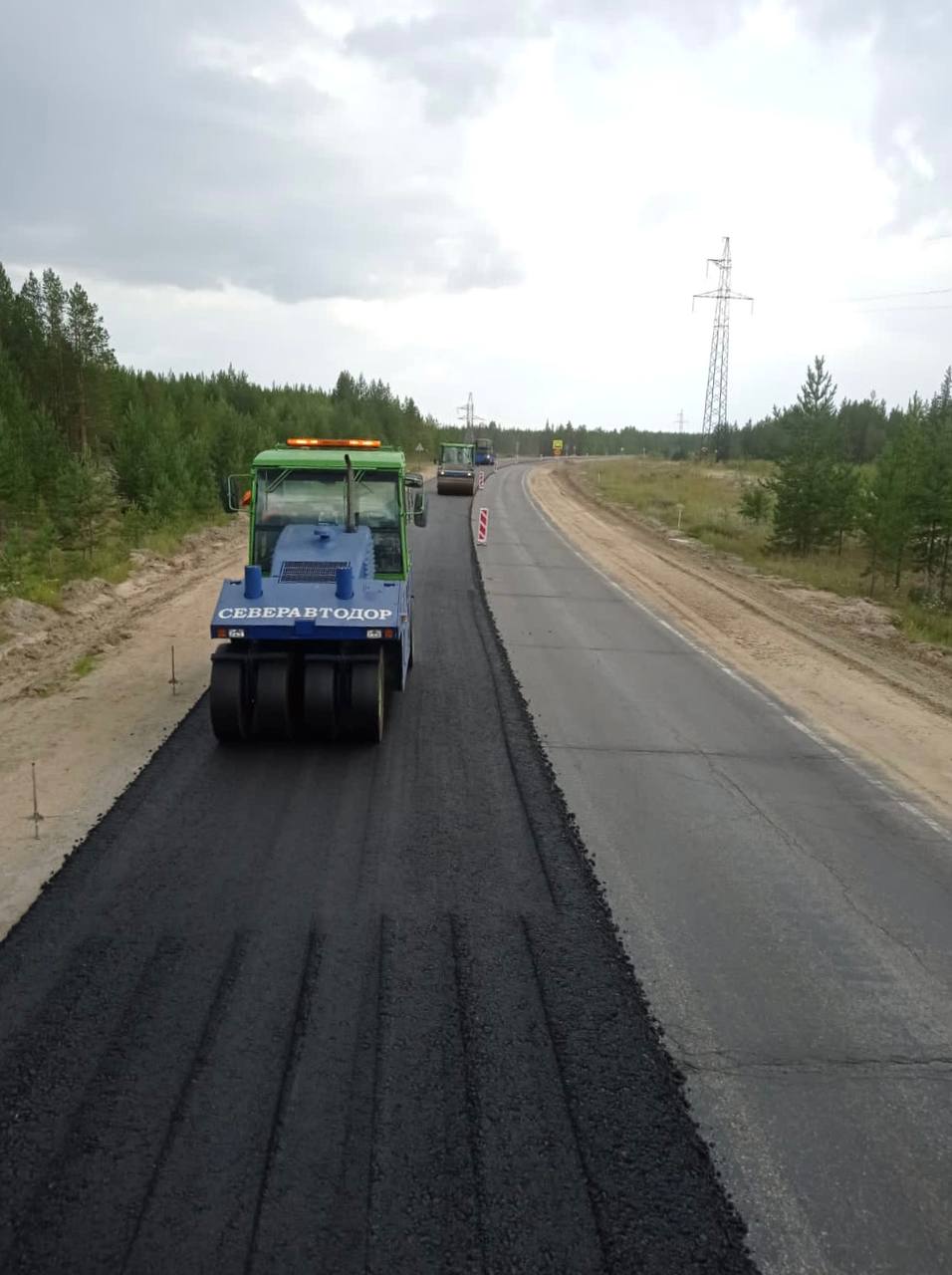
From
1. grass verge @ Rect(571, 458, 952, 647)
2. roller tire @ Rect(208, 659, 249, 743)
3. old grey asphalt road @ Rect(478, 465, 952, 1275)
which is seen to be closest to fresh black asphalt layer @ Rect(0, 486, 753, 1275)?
old grey asphalt road @ Rect(478, 465, 952, 1275)

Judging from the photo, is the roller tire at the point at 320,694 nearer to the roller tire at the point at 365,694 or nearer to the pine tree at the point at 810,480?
the roller tire at the point at 365,694

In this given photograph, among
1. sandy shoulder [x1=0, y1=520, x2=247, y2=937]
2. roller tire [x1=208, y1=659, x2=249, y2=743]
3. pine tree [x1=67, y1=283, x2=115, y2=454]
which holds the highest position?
pine tree [x1=67, y1=283, x2=115, y2=454]

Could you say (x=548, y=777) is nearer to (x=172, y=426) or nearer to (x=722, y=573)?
(x=722, y=573)

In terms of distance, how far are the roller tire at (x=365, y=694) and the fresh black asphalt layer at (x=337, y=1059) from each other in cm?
130

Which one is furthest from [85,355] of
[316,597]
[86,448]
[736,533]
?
[316,597]

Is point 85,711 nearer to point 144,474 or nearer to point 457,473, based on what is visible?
point 144,474

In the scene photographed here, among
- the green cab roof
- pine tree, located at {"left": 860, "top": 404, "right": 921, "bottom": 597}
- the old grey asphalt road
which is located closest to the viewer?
the old grey asphalt road

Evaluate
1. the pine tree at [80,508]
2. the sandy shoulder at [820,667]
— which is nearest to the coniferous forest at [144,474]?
the pine tree at [80,508]

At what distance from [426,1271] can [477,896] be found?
295cm

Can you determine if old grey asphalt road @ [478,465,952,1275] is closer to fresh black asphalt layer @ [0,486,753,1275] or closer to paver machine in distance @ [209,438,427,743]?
fresh black asphalt layer @ [0,486,753,1275]

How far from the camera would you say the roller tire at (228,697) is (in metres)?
8.80

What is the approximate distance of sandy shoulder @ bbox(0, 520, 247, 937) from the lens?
23.1ft

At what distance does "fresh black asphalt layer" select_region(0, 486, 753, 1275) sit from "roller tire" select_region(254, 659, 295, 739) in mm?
1152

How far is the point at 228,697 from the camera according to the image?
8.80 m
